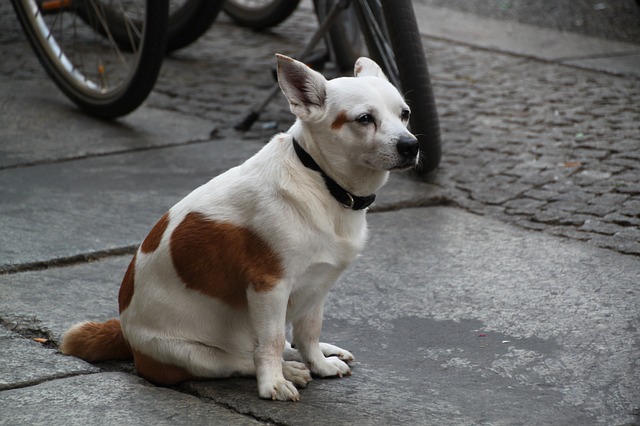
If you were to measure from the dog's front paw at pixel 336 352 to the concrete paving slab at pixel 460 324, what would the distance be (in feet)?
0.18

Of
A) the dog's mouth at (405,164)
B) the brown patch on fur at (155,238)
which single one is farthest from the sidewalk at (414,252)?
the dog's mouth at (405,164)

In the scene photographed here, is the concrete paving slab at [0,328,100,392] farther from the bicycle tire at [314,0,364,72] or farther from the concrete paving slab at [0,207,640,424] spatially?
the bicycle tire at [314,0,364,72]

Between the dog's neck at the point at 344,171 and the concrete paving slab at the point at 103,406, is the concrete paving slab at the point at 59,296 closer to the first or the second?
the concrete paving slab at the point at 103,406

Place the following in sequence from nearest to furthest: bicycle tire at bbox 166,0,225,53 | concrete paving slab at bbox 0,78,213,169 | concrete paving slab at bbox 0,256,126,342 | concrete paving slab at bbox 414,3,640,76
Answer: concrete paving slab at bbox 0,256,126,342
concrete paving slab at bbox 0,78,213,169
bicycle tire at bbox 166,0,225,53
concrete paving slab at bbox 414,3,640,76

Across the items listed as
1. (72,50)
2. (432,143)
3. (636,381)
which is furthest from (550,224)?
(72,50)

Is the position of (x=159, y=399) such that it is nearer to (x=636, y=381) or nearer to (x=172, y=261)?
(x=172, y=261)

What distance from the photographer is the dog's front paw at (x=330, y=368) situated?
292 cm

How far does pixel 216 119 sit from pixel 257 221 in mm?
3070

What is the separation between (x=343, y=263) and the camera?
280 centimetres

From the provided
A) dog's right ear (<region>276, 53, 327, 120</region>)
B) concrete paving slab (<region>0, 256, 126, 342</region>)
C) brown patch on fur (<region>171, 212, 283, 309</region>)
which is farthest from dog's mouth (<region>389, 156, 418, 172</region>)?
concrete paving slab (<region>0, 256, 126, 342</region>)

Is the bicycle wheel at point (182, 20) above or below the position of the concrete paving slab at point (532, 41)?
above

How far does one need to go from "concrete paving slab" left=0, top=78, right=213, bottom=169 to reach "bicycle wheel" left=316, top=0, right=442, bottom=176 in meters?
1.18

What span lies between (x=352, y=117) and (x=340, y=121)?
0.14 ft

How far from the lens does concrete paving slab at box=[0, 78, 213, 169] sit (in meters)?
5.00
